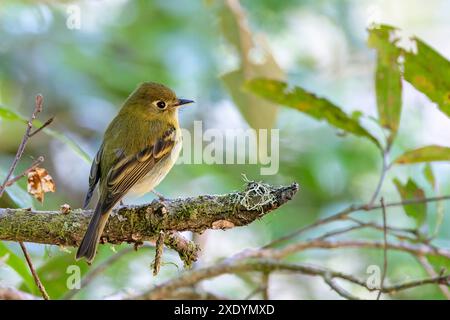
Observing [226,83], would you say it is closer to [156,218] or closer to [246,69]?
[246,69]

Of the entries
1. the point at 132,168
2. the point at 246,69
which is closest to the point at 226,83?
the point at 246,69

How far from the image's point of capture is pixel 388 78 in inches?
163

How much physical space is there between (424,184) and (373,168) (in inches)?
20.4

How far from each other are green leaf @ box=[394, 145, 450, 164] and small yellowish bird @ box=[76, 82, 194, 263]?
3.99ft

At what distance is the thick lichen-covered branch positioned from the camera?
262 centimetres

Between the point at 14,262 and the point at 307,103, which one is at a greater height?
the point at 307,103

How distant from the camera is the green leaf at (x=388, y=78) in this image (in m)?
4.08

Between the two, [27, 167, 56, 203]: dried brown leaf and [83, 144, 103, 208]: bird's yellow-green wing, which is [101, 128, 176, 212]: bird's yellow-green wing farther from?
Result: [27, 167, 56, 203]: dried brown leaf

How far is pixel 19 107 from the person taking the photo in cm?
647

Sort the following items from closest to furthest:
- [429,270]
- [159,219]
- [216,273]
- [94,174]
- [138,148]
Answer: [159,219]
[216,273]
[94,174]
[138,148]
[429,270]

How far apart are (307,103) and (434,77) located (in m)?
0.68
